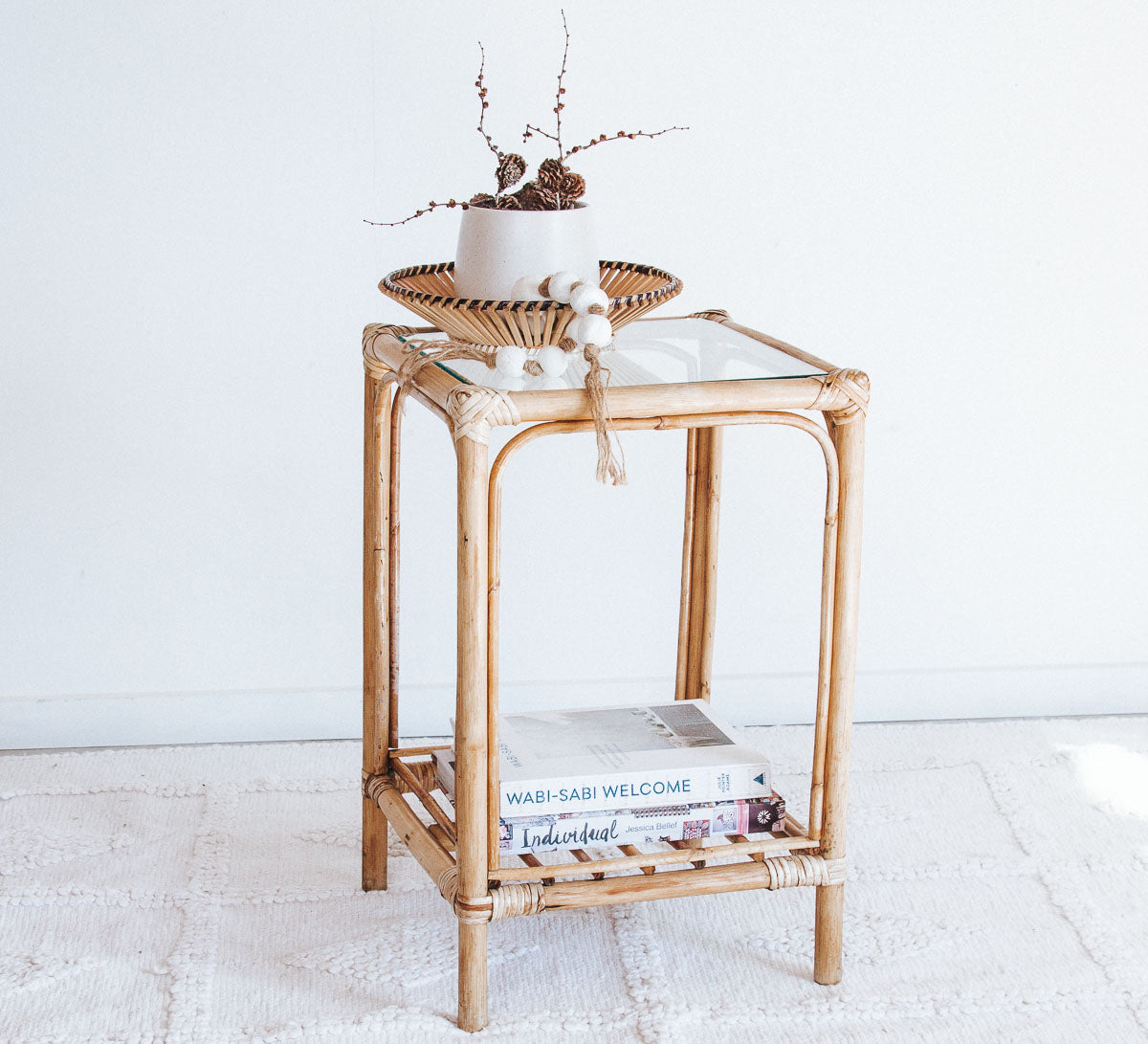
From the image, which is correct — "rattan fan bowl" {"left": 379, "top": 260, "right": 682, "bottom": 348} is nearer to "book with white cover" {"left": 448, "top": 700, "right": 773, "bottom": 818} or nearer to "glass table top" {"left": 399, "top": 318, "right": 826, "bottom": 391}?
"glass table top" {"left": 399, "top": 318, "right": 826, "bottom": 391}

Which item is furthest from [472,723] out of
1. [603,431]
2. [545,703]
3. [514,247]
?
[545,703]

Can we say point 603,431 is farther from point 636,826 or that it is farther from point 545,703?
point 545,703

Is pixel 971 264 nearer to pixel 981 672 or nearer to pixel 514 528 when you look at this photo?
pixel 981 672

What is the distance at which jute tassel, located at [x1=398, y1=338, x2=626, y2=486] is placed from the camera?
106 cm

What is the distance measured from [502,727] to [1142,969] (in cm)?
65

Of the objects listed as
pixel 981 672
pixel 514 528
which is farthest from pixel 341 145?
pixel 981 672

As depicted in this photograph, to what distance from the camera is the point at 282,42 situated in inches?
63.1

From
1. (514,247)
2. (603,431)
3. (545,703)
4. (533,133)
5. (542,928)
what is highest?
(533,133)

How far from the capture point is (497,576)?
1104 mm

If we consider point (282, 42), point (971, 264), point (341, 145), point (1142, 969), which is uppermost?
point (282, 42)

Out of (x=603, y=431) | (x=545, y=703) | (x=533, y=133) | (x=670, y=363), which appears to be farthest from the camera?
(x=545, y=703)

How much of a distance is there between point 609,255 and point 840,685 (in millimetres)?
735

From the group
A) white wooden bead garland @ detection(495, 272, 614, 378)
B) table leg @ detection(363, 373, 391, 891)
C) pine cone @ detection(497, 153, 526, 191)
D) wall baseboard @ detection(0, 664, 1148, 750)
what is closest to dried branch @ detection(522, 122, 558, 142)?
pine cone @ detection(497, 153, 526, 191)

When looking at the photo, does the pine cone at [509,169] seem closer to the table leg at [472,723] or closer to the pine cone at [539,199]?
the pine cone at [539,199]
